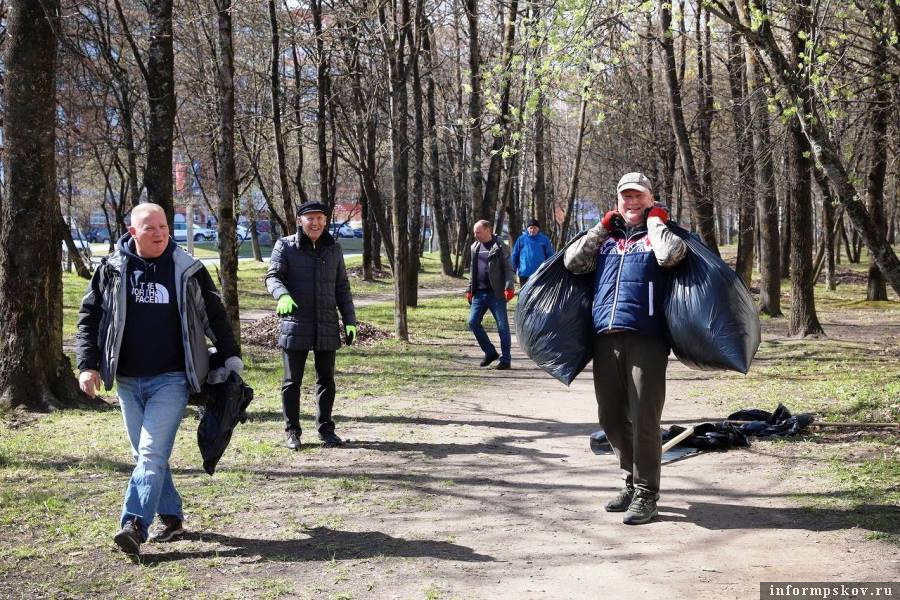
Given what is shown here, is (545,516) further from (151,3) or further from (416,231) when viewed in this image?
(416,231)

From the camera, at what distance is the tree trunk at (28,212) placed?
869 cm

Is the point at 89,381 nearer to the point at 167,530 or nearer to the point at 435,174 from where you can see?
the point at 167,530

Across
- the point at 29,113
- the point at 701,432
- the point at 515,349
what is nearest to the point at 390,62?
the point at 515,349

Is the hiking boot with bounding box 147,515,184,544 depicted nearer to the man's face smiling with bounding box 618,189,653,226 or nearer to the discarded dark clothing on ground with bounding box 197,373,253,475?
the discarded dark clothing on ground with bounding box 197,373,253,475

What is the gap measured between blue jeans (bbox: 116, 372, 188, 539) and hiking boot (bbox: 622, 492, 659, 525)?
2.62 meters

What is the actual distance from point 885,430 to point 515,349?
7952 millimetres

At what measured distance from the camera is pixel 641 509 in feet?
18.1

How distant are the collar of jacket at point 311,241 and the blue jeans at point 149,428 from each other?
276cm

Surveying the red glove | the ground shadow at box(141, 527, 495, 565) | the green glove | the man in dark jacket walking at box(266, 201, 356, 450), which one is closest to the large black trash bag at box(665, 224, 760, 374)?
the red glove

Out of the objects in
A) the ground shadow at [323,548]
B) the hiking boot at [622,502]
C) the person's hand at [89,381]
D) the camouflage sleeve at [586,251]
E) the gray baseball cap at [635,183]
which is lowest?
the ground shadow at [323,548]

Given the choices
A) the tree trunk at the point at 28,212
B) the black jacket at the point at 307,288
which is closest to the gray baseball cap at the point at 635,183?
the black jacket at the point at 307,288

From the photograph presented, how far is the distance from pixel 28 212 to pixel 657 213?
6035mm

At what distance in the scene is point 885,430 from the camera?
25.9 ft

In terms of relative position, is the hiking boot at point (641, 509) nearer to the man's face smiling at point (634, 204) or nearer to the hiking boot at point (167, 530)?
the man's face smiling at point (634, 204)
